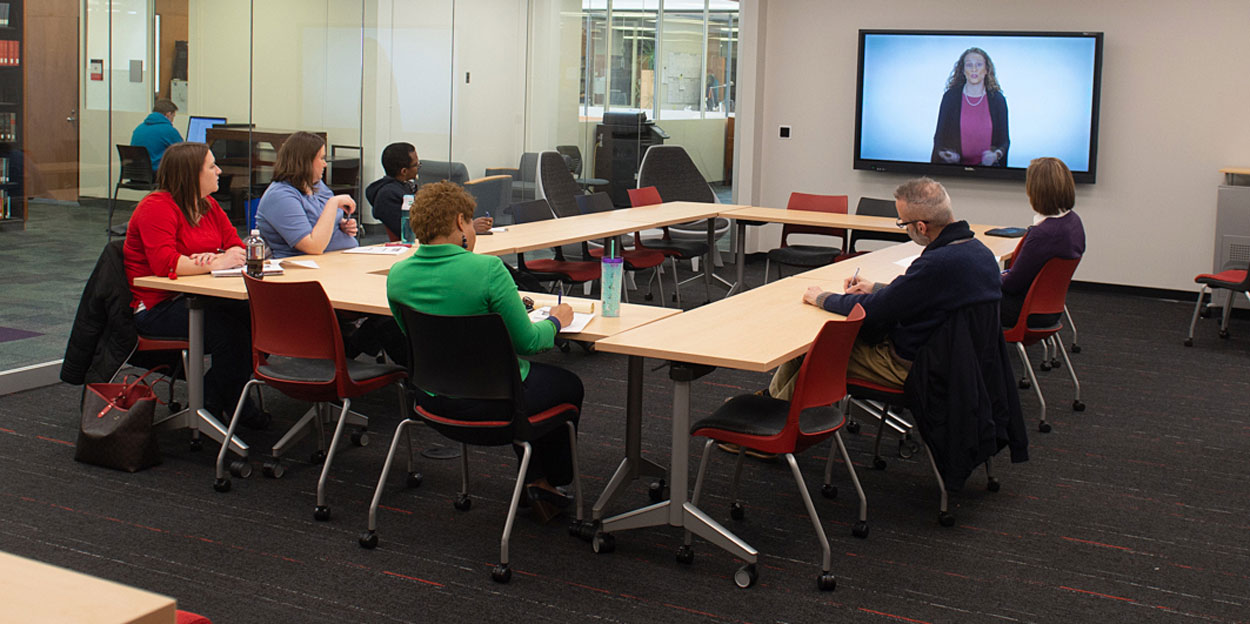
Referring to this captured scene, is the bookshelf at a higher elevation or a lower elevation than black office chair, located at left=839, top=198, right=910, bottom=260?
higher

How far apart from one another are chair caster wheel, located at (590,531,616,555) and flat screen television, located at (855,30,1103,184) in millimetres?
6879

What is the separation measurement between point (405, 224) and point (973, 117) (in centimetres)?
573

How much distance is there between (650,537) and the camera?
3.82 metres

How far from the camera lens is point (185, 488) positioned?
13.7 feet

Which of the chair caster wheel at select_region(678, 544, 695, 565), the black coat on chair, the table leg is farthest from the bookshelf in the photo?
the black coat on chair

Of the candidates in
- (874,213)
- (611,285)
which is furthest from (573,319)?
(874,213)

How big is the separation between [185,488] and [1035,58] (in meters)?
7.67

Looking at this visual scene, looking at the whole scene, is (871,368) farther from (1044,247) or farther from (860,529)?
(1044,247)

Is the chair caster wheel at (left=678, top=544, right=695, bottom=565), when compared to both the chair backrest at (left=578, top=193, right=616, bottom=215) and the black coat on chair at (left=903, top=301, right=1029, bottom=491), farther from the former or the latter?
the chair backrest at (left=578, top=193, right=616, bottom=215)

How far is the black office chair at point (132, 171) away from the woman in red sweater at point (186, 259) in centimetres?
113

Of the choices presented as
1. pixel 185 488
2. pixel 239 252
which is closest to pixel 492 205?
pixel 239 252

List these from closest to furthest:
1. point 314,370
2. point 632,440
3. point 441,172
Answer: point 632,440
point 314,370
point 441,172

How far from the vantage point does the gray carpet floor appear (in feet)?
10.9

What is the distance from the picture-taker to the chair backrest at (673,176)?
905 centimetres
